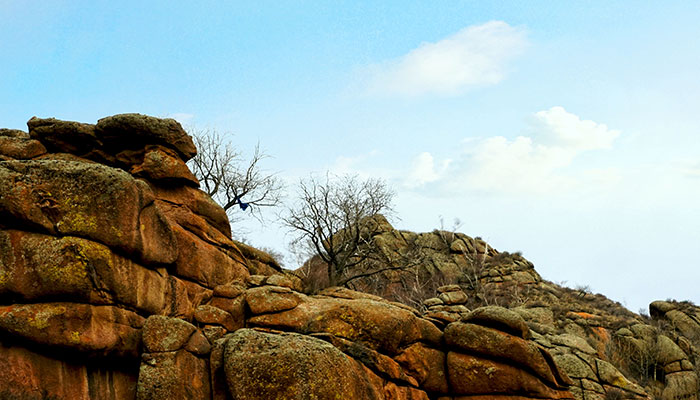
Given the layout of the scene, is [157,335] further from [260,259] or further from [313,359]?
[260,259]

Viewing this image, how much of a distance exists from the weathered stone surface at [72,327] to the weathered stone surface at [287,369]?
108 inches

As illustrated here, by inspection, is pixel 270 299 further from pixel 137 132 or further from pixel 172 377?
pixel 137 132

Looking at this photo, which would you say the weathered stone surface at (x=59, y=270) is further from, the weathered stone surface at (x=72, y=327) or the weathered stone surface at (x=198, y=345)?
the weathered stone surface at (x=198, y=345)

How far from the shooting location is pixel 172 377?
12.2m

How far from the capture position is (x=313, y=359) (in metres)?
12.3

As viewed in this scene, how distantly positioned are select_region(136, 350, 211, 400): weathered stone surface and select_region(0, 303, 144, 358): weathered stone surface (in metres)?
0.90

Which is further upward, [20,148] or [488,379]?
[20,148]

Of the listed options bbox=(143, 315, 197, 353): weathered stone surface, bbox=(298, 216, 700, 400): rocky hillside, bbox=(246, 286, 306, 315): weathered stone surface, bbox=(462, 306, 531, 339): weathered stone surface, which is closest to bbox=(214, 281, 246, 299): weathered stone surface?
bbox=(246, 286, 306, 315): weathered stone surface

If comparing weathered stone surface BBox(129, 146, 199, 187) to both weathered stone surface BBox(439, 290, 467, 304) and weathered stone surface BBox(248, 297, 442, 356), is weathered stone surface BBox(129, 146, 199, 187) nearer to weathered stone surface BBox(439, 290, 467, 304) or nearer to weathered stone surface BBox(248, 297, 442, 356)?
weathered stone surface BBox(248, 297, 442, 356)

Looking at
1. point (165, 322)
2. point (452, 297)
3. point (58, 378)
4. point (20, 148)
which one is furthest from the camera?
point (452, 297)

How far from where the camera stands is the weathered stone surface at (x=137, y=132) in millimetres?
18172

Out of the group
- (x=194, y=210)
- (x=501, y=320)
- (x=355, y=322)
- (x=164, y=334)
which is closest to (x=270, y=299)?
(x=355, y=322)

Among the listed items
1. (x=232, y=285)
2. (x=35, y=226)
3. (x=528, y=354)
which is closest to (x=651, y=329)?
(x=528, y=354)

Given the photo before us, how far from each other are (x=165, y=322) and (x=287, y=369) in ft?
11.5
